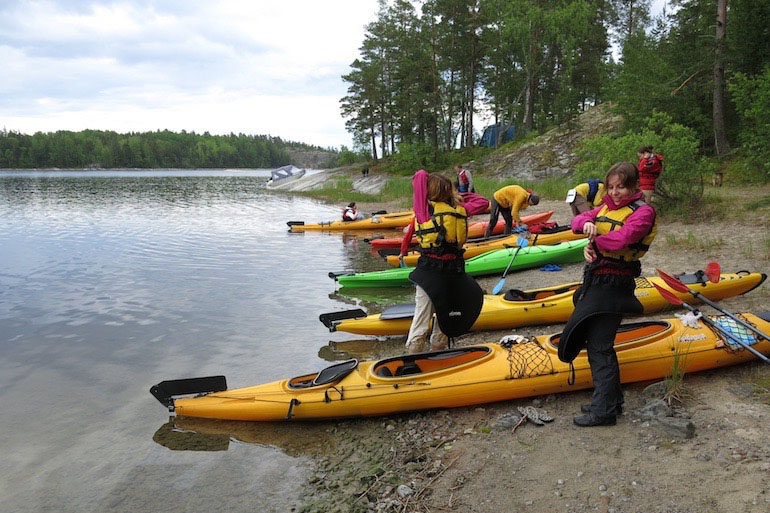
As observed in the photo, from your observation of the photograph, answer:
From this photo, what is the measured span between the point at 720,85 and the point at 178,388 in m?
15.2

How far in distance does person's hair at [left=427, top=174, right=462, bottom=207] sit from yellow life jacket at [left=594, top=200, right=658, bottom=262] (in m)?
1.33

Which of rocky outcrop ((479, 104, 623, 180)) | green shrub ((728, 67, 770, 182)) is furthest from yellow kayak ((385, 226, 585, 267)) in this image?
rocky outcrop ((479, 104, 623, 180))

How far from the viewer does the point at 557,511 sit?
2.65m

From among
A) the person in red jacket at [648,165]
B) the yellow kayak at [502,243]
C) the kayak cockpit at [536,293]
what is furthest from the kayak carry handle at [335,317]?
the person in red jacket at [648,165]

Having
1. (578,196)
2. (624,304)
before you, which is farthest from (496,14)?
(624,304)

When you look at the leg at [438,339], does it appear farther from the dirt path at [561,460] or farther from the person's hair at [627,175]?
the person's hair at [627,175]

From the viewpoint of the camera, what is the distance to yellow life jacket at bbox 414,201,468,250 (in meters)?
4.25

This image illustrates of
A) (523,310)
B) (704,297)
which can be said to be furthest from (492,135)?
(704,297)

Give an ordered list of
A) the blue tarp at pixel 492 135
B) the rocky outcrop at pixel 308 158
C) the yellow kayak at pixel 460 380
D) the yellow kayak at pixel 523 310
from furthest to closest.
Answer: the rocky outcrop at pixel 308 158 → the blue tarp at pixel 492 135 → the yellow kayak at pixel 523 310 → the yellow kayak at pixel 460 380

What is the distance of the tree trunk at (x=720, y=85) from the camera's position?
12.4m

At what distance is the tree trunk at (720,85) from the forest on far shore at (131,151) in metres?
114

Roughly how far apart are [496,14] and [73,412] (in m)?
27.8

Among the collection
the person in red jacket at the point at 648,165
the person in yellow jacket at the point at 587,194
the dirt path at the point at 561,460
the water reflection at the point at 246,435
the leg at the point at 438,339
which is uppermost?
the person in red jacket at the point at 648,165

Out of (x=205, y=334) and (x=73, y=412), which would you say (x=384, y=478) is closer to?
(x=73, y=412)
